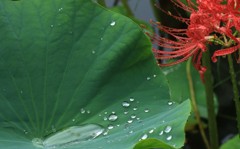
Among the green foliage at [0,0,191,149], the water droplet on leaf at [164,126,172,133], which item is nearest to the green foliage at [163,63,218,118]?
the green foliage at [0,0,191,149]

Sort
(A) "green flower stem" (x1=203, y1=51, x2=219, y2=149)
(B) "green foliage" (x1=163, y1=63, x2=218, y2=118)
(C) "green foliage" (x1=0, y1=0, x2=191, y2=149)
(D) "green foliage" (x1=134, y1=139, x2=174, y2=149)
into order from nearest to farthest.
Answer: (D) "green foliage" (x1=134, y1=139, x2=174, y2=149), (C) "green foliage" (x1=0, y1=0, x2=191, y2=149), (A) "green flower stem" (x1=203, y1=51, x2=219, y2=149), (B) "green foliage" (x1=163, y1=63, x2=218, y2=118)

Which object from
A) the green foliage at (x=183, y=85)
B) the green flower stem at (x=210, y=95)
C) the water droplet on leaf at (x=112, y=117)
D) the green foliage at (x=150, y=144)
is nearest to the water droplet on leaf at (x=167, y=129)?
the green foliage at (x=150, y=144)

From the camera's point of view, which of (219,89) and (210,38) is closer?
(210,38)

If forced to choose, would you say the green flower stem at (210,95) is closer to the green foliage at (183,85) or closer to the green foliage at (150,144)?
the green foliage at (183,85)

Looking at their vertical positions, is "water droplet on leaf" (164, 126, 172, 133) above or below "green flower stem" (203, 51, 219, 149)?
above

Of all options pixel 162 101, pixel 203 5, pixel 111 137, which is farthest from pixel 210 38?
pixel 111 137

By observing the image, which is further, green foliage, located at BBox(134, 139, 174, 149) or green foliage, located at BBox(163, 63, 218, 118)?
green foliage, located at BBox(163, 63, 218, 118)

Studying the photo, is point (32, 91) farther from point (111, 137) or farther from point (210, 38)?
point (210, 38)

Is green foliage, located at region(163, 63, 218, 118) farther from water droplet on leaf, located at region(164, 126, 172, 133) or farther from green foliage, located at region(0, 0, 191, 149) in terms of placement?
water droplet on leaf, located at region(164, 126, 172, 133)

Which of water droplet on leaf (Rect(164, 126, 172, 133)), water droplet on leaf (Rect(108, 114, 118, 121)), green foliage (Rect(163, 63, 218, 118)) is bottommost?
green foliage (Rect(163, 63, 218, 118))
